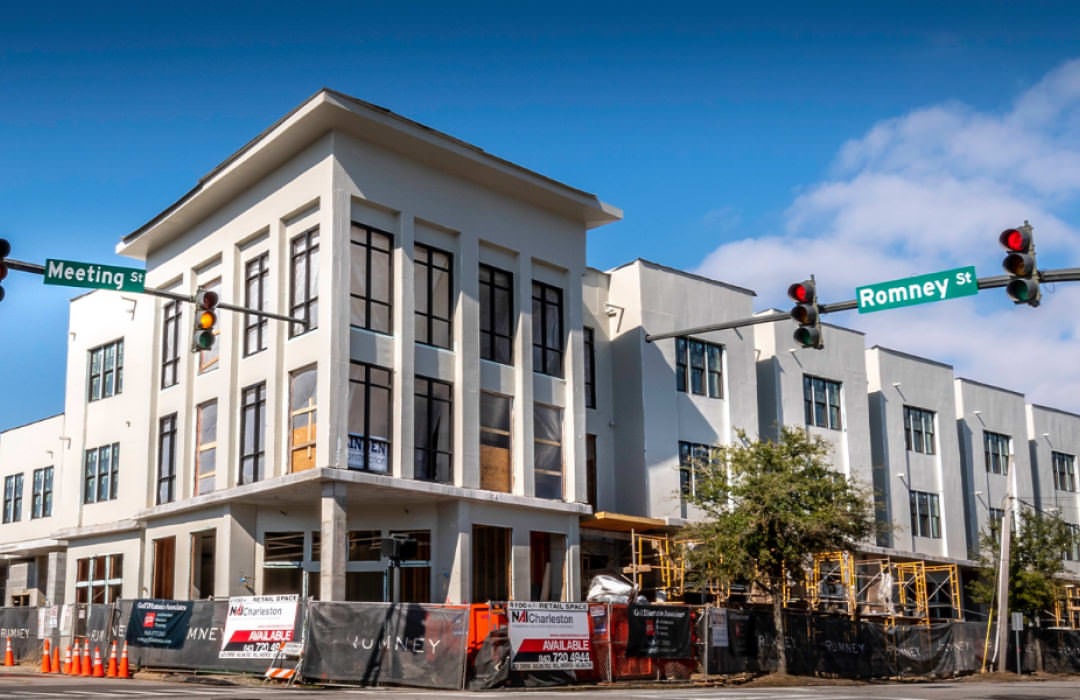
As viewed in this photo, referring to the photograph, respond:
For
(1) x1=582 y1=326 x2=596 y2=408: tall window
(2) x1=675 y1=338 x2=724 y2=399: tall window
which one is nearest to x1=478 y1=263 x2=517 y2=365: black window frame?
→ (1) x1=582 y1=326 x2=596 y2=408: tall window

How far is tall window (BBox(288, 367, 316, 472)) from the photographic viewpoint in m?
31.9

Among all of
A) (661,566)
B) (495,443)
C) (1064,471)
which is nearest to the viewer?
(495,443)

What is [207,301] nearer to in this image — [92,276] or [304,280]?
[92,276]

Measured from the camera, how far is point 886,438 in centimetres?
5209

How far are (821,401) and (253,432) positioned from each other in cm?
2469

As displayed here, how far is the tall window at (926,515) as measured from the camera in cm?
5247

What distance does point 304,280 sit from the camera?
33469mm

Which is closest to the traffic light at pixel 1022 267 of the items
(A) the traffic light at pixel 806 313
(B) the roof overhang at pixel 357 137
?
(A) the traffic light at pixel 806 313

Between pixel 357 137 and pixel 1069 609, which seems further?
pixel 1069 609

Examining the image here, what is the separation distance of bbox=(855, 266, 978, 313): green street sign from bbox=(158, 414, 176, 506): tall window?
85.0 feet

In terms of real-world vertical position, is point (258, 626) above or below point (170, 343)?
below

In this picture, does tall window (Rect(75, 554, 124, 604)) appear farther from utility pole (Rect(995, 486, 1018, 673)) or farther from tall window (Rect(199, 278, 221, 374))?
utility pole (Rect(995, 486, 1018, 673))

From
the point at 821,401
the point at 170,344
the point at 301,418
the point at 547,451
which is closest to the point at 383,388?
the point at 301,418

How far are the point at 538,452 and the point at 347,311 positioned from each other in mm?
8124
